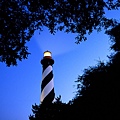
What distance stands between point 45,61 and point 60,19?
403 inches

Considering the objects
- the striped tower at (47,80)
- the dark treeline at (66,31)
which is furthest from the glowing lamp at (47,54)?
the dark treeline at (66,31)

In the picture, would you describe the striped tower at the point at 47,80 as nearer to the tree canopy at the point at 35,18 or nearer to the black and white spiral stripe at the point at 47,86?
Answer: the black and white spiral stripe at the point at 47,86

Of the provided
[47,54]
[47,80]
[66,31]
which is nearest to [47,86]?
[47,80]

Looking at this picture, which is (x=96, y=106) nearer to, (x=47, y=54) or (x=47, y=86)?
(x=47, y=86)

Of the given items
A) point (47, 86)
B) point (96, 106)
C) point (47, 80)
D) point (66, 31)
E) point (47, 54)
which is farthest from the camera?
point (47, 54)

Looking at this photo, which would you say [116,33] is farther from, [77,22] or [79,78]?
[77,22]

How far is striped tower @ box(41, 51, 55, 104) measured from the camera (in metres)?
15.8

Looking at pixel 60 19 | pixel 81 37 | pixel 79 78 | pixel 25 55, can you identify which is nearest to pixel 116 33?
pixel 79 78

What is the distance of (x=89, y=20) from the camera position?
748 centimetres

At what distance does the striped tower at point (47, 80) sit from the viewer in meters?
15.8

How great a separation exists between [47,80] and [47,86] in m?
0.59

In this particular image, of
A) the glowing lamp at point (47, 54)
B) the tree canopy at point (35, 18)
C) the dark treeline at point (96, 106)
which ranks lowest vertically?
the dark treeline at point (96, 106)

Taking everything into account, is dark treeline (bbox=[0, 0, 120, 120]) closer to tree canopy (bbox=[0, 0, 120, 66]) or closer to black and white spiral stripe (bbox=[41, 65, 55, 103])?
tree canopy (bbox=[0, 0, 120, 66])

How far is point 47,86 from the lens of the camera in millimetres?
16266
